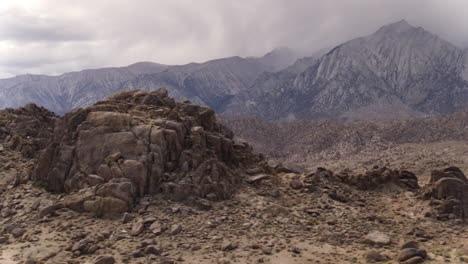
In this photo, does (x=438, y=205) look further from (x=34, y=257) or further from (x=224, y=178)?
(x=34, y=257)

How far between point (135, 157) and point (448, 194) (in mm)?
19360

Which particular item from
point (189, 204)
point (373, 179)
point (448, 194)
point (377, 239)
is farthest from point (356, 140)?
point (189, 204)

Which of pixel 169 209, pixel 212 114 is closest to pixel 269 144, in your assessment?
pixel 212 114

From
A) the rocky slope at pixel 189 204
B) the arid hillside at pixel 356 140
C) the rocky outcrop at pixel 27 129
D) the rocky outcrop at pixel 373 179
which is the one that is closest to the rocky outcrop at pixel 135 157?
the rocky slope at pixel 189 204

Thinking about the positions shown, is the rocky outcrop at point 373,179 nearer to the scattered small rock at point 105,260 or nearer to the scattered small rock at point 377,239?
the scattered small rock at point 377,239

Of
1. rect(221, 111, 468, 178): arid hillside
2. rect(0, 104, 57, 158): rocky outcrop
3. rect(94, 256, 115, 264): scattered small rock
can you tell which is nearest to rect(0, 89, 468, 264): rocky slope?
rect(94, 256, 115, 264): scattered small rock

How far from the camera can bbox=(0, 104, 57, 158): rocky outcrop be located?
29.2m

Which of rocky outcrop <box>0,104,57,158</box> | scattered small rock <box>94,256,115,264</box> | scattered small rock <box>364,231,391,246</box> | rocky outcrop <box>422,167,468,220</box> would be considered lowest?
scattered small rock <box>94,256,115,264</box>

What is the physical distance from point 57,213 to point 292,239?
1245 centimetres

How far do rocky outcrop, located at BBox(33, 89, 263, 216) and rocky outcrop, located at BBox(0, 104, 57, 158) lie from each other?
445 centimetres

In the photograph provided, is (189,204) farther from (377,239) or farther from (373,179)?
(373,179)

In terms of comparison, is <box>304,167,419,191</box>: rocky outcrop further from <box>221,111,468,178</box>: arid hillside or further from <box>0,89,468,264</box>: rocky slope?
<box>221,111,468,178</box>: arid hillside

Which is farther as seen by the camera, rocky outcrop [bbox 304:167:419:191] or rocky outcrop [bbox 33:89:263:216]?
rocky outcrop [bbox 304:167:419:191]

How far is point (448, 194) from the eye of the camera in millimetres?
24203
